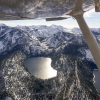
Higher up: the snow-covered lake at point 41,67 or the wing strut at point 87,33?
the wing strut at point 87,33

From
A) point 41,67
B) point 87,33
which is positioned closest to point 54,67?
point 41,67

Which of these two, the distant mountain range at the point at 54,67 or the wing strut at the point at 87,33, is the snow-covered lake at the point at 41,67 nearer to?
the distant mountain range at the point at 54,67

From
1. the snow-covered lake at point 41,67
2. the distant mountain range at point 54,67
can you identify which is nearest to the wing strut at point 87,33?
the distant mountain range at point 54,67

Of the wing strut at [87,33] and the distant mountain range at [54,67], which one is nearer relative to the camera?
the wing strut at [87,33]

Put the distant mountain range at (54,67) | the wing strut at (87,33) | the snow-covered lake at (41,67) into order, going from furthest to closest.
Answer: the snow-covered lake at (41,67) < the distant mountain range at (54,67) < the wing strut at (87,33)

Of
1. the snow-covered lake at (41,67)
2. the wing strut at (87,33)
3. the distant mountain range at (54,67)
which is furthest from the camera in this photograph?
the snow-covered lake at (41,67)

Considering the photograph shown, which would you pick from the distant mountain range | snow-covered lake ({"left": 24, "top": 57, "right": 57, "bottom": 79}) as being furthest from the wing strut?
Result: snow-covered lake ({"left": 24, "top": 57, "right": 57, "bottom": 79})

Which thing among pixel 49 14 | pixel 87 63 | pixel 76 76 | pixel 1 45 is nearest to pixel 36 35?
pixel 1 45
